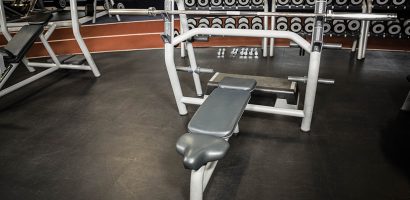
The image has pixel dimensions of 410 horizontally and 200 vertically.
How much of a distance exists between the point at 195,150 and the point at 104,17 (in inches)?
210

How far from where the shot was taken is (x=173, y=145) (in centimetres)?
190

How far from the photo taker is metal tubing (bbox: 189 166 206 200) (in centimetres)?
117

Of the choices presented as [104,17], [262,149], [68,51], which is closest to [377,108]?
[262,149]

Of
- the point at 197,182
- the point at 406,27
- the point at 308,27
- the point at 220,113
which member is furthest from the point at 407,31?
the point at 197,182

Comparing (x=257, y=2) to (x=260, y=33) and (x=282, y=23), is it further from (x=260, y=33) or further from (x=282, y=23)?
(x=260, y=33)

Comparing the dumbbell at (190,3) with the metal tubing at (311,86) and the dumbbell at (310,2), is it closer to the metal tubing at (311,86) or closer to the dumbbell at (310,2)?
the dumbbell at (310,2)

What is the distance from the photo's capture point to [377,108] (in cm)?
223

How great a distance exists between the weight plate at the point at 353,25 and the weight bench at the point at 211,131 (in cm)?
222

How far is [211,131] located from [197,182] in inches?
9.1

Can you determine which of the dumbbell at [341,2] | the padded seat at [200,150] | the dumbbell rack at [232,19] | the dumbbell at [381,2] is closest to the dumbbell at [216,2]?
the dumbbell rack at [232,19]

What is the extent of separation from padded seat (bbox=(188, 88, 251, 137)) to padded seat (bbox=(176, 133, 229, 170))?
13cm

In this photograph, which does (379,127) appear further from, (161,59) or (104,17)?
(104,17)

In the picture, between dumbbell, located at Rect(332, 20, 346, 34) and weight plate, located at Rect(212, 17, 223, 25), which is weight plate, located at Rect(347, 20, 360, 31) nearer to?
dumbbell, located at Rect(332, 20, 346, 34)

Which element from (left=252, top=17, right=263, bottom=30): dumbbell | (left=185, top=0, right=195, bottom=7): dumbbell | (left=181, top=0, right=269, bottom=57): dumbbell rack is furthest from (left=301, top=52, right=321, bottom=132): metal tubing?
(left=185, top=0, right=195, bottom=7): dumbbell
